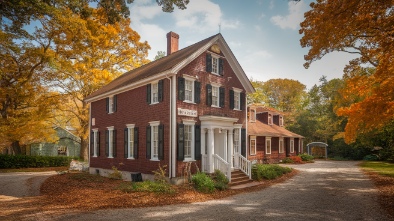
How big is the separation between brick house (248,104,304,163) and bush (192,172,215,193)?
13.1 meters

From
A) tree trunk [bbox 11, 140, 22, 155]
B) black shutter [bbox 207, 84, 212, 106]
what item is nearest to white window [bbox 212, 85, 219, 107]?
black shutter [bbox 207, 84, 212, 106]

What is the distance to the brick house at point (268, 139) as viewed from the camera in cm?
2712

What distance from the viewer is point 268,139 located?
29.3 metres

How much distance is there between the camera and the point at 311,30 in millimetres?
10945

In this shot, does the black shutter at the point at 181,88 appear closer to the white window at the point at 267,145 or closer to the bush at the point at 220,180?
the bush at the point at 220,180

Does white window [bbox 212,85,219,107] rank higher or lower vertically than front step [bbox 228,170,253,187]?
higher

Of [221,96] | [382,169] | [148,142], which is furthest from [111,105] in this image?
[382,169]

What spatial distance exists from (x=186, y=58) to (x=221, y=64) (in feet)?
11.9

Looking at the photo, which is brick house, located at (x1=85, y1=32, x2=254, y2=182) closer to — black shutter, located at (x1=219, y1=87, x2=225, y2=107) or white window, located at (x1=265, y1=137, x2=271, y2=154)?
black shutter, located at (x1=219, y1=87, x2=225, y2=107)

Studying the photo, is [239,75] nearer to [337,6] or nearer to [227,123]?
[227,123]

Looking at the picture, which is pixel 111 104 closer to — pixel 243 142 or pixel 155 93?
pixel 155 93

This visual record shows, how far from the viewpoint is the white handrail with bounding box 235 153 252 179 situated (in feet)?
53.9

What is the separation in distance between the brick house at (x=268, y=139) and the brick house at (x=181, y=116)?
8.87m

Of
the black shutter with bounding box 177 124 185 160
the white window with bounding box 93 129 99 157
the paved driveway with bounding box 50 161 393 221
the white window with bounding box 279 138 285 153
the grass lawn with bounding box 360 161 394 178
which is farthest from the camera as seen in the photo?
the white window with bounding box 279 138 285 153
